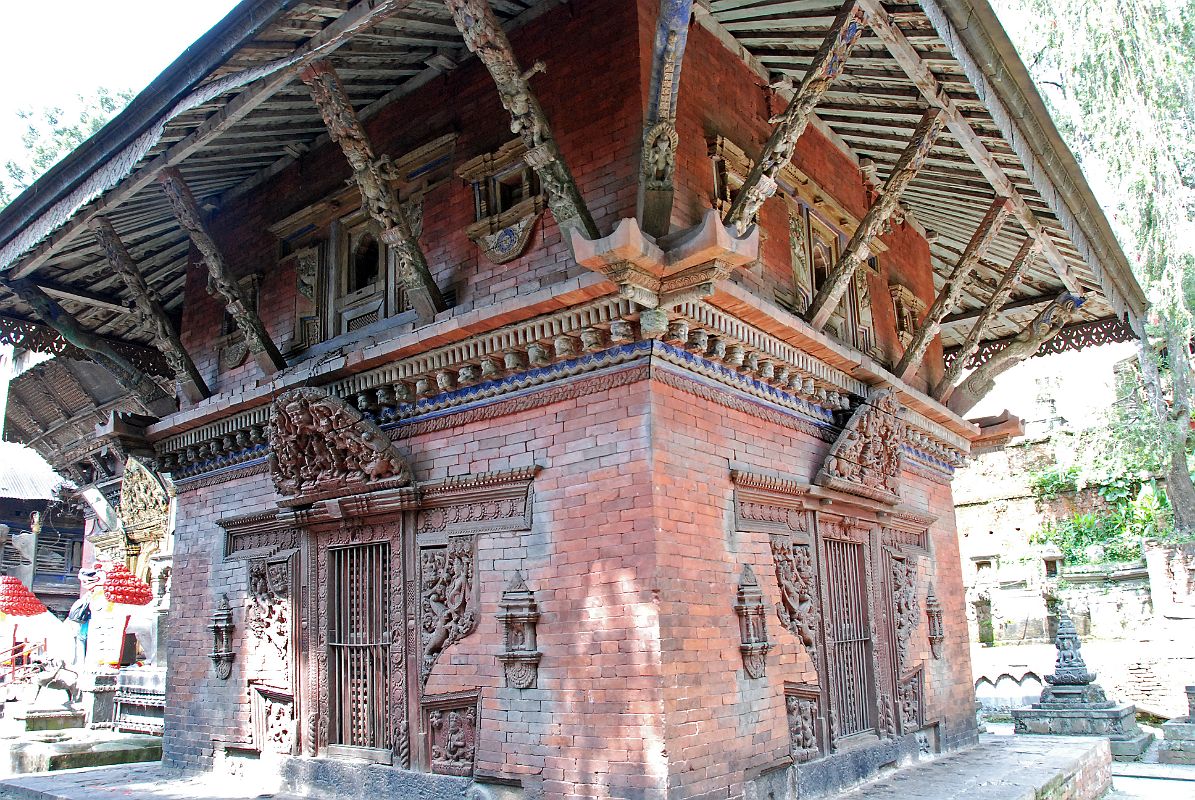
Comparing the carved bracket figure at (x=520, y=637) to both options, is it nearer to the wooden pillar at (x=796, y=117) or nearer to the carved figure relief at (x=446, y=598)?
the carved figure relief at (x=446, y=598)

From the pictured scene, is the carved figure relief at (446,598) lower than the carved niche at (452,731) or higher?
higher

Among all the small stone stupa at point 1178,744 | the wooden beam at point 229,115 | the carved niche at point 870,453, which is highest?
the wooden beam at point 229,115

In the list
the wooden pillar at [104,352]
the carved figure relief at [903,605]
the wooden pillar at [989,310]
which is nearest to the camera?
the carved figure relief at [903,605]

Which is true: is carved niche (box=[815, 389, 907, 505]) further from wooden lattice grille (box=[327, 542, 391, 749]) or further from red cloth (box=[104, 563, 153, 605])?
red cloth (box=[104, 563, 153, 605])

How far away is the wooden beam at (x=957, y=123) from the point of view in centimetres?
625

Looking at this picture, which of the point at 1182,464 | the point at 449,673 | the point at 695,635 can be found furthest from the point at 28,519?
the point at 1182,464

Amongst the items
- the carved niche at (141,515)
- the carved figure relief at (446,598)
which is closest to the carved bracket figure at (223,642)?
the carved figure relief at (446,598)

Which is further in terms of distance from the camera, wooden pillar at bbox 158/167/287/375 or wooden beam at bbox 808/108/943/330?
wooden pillar at bbox 158/167/287/375

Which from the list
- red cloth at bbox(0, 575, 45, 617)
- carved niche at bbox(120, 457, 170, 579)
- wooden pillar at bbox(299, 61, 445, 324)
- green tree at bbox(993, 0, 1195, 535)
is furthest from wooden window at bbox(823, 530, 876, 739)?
green tree at bbox(993, 0, 1195, 535)

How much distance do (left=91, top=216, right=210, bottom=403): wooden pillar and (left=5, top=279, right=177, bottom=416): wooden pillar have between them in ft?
2.60

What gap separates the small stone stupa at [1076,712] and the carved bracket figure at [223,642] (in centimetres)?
1025

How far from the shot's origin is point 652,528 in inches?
230

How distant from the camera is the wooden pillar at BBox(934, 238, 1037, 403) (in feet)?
31.8

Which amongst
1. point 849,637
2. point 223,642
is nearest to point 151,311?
point 223,642
